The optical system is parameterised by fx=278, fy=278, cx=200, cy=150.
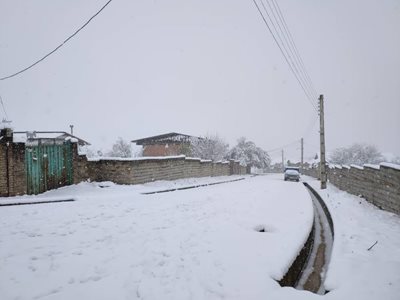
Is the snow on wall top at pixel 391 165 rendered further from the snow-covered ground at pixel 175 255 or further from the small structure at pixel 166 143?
the small structure at pixel 166 143

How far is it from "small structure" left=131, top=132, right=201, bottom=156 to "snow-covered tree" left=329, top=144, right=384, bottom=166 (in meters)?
40.9

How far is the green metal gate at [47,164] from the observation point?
11094 mm

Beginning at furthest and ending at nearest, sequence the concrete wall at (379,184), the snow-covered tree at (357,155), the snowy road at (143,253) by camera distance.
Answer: the snow-covered tree at (357,155)
the concrete wall at (379,184)
the snowy road at (143,253)

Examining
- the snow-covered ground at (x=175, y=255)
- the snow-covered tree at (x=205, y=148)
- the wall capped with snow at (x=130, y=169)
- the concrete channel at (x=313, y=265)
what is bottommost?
the concrete channel at (x=313, y=265)

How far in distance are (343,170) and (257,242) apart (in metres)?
15.2

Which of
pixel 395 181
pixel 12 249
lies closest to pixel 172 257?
pixel 12 249

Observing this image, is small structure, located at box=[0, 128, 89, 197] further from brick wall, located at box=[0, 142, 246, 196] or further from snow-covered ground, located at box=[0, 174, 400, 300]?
snow-covered ground, located at box=[0, 174, 400, 300]

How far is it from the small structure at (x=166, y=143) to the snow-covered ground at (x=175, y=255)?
3754 cm

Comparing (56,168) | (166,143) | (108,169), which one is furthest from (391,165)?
(166,143)

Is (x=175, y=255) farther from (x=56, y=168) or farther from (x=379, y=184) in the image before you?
(x=56, y=168)

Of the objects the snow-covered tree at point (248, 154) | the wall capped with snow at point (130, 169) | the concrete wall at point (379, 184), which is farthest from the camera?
the snow-covered tree at point (248, 154)

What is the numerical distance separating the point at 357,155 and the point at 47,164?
72.0m

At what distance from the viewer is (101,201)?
941cm

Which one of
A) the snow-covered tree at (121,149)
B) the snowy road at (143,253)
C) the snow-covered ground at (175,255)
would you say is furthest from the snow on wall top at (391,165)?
the snow-covered tree at (121,149)
